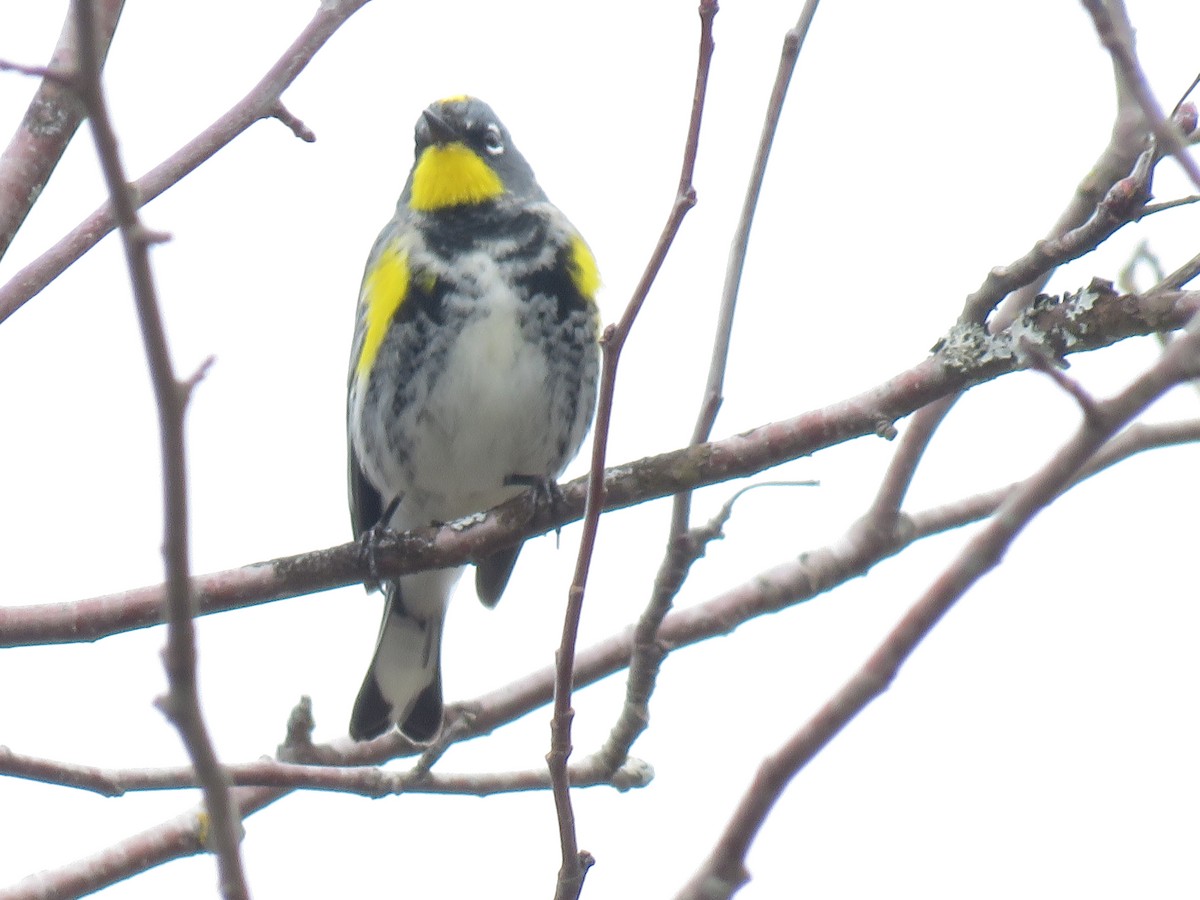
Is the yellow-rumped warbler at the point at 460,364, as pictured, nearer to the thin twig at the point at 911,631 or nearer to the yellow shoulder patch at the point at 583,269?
the yellow shoulder patch at the point at 583,269

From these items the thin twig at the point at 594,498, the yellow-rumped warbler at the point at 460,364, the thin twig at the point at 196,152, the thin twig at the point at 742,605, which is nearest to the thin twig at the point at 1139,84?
the thin twig at the point at 594,498

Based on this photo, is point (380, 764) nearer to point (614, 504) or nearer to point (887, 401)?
point (614, 504)

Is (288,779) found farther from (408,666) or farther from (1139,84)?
(408,666)

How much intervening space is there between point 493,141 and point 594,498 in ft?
11.9

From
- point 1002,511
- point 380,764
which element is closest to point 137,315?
point 1002,511

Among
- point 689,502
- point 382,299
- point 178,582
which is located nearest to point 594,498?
point 178,582

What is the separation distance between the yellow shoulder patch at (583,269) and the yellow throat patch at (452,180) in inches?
15.3

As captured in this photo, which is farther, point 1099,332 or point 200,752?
point 1099,332

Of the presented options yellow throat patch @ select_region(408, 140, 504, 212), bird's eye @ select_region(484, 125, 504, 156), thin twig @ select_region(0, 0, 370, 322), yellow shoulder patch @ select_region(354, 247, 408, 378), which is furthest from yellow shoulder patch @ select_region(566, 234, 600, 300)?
thin twig @ select_region(0, 0, 370, 322)

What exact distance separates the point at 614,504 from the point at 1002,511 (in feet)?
7.22

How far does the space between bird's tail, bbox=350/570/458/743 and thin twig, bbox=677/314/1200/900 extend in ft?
11.2

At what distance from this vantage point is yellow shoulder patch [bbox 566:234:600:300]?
498 centimetres

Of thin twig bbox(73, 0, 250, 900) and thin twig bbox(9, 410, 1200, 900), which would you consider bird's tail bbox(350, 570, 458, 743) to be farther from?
thin twig bbox(73, 0, 250, 900)

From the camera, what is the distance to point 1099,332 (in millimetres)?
3408
